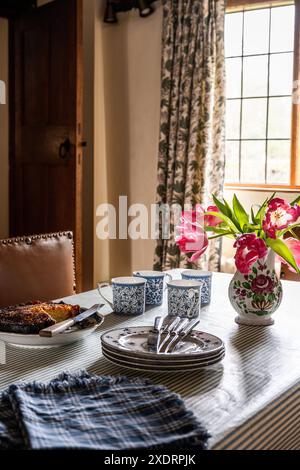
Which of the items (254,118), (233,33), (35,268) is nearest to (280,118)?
(254,118)

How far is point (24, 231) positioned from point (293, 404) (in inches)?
144

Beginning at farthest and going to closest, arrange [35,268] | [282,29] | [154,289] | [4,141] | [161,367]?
[4,141] → [282,29] → [35,268] → [154,289] → [161,367]

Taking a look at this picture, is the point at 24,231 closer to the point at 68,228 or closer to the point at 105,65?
the point at 68,228

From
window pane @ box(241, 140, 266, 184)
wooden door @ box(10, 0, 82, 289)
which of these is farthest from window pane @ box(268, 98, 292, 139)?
wooden door @ box(10, 0, 82, 289)

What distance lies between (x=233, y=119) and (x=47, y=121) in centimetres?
128

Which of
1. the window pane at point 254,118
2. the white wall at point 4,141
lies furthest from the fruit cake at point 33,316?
the white wall at point 4,141

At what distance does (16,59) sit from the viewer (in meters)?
4.36

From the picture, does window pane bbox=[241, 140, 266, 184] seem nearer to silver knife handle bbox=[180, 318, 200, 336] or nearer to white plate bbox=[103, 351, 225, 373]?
silver knife handle bbox=[180, 318, 200, 336]

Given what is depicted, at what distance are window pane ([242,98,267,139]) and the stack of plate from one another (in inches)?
114

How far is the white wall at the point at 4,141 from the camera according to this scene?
4.55 m

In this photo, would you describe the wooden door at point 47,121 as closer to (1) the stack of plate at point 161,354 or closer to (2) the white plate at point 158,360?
(1) the stack of plate at point 161,354

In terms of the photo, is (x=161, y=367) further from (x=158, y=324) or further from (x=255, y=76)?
(x=255, y=76)

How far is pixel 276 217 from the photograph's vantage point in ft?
4.29
